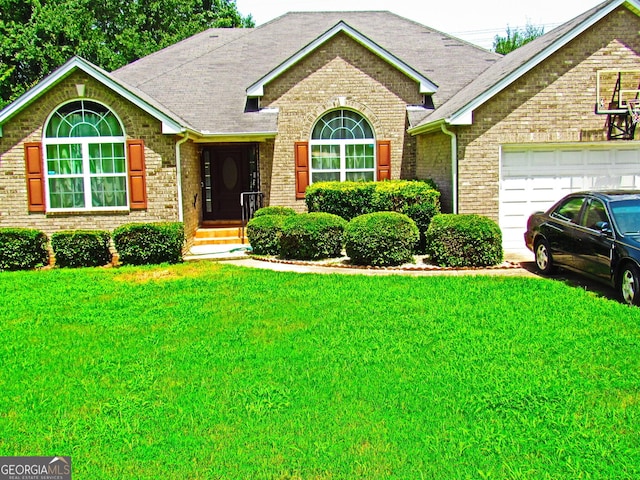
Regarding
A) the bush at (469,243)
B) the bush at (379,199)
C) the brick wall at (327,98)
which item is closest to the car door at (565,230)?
the bush at (469,243)

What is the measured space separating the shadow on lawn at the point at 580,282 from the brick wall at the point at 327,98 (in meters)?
6.89

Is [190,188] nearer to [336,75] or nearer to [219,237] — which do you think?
[219,237]

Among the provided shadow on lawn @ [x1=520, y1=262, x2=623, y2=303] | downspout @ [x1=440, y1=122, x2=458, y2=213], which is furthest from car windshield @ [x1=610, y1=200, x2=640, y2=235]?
downspout @ [x1=440, y1=122, x2=458, y2=213]

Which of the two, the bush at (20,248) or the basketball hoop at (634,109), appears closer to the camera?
the bush at (20,248)

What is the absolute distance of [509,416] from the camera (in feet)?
18.5

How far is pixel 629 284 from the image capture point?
937cm

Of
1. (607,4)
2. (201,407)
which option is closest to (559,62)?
(607,4)

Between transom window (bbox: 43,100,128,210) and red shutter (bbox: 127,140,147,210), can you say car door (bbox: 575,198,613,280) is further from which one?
transom window (bbox: 43,100,128,210)

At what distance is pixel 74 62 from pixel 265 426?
12233mm

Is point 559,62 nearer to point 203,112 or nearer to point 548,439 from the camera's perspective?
point 203,112

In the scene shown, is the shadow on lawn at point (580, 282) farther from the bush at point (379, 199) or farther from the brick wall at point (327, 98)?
the brick wall at point (327, 98)

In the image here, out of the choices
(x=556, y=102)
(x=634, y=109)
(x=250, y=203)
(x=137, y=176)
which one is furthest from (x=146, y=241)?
(x=634, y=109)

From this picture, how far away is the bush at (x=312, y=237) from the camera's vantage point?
45.9 ft

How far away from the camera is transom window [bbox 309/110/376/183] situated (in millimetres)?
18125
